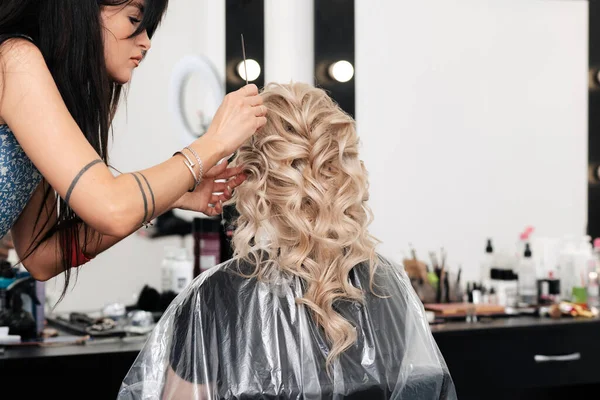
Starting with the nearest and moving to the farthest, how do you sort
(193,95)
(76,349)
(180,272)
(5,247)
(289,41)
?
1. (76,349)
2. (5,247)
3. (180,272)
4. (193,95)
5. (289,41)

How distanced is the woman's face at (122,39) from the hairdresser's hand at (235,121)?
197 millimetres

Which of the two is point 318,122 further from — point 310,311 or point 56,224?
point 56,224

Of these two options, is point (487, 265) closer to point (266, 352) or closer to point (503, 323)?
point (503, 323)

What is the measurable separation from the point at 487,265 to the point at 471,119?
0.59 m

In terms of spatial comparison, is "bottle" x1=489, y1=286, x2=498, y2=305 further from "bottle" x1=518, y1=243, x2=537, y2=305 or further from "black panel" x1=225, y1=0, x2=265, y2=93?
"black panel" x1=225, y1=0, x2=265, y2=93

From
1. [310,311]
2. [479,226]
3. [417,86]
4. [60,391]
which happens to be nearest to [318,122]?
[310,311]

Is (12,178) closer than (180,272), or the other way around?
(12,178)

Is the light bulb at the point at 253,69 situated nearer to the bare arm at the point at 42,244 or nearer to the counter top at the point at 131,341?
the counter top at the point at 131,341

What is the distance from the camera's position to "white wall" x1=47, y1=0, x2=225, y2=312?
2.39m

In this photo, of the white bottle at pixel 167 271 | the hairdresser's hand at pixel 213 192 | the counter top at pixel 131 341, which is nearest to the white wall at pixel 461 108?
the white bottle at pixel 167 271

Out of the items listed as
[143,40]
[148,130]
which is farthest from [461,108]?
[143,40]

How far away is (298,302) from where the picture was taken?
1437mm

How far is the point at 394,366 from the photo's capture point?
56.4 inches

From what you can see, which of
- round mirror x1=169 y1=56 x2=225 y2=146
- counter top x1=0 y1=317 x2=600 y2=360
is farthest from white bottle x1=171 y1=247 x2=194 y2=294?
round mirror x1=169 y1=56 x2=225 y2=146
